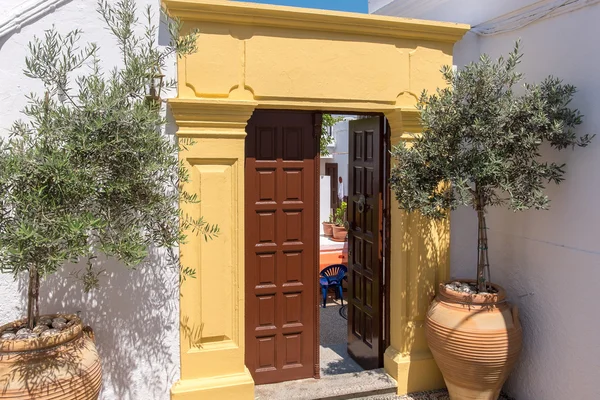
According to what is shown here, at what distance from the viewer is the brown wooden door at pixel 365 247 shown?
15.0ft

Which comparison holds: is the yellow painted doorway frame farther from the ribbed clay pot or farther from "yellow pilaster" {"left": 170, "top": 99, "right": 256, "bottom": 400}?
the ribbed clay pot

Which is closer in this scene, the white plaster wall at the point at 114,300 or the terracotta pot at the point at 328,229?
the white plaster wall at the point at 114,300

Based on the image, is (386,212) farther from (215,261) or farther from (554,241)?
(215,261)

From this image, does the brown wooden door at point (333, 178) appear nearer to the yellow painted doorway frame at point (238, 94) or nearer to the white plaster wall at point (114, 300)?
the yellow painted doorway frame at point (238, 94)

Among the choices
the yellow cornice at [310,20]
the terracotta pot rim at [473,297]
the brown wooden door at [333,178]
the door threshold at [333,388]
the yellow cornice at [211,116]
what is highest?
the yellow cornice at [310,20]

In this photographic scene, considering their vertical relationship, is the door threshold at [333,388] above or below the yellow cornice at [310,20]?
below

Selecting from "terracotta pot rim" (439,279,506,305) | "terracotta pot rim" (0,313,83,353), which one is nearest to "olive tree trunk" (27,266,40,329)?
"terracotta pot rim" (0,313,83,353)

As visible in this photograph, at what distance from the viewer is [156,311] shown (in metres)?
3.70

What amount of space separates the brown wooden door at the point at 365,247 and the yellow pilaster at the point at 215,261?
1359 mm

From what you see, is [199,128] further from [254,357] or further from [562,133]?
[562,133]

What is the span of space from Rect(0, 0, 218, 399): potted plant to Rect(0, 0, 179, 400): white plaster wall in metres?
0.34

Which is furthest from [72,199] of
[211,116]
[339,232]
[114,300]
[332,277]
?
[339,232]

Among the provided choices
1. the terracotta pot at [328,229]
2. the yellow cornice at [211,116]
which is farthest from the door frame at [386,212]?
the terracotta pot at [328,229]

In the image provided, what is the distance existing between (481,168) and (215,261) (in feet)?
6.70
